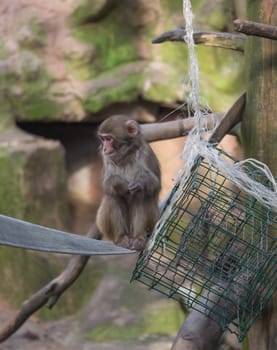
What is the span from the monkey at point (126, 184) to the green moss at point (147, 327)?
3260 mm

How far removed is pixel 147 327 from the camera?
7492mm

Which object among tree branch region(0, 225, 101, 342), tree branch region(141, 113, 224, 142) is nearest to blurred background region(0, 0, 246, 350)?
tree branch region(0, 225, 101, 342)

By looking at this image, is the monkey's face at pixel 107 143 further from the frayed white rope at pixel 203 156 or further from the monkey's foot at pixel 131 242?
the frayed white rope at pixel 203 156

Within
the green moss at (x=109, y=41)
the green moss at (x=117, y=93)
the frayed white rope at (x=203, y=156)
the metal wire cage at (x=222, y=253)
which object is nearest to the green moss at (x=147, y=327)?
the green moss at (x=117, y=93)

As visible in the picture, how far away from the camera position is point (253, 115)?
147 inches

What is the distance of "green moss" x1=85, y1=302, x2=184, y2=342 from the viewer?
7398 mm

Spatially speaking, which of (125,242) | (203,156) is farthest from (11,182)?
(203,156)

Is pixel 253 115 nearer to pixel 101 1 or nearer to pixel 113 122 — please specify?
pixel 113 122

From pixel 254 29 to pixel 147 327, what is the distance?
494cm

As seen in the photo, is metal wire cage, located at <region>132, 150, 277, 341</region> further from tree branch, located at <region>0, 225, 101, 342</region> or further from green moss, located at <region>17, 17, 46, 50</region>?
green moss, located at <region>17, 17, 46, 50</region>

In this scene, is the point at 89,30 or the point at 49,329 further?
the point at 89,30

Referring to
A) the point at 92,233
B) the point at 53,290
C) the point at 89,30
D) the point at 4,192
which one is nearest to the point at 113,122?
the point at 92,233

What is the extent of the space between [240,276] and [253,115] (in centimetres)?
84

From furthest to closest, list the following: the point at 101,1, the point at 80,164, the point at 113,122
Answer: the point at 80,164
the point at 101,1
the point at 113,122
